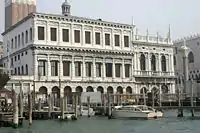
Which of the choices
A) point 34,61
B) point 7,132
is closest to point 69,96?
point 34,61

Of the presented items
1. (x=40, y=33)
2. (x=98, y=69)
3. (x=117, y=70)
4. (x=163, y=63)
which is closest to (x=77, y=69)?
(x=98, y=69)

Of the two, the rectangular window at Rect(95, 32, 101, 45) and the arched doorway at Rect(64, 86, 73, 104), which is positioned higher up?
the rectangular window at Rect(95, 32, 101, 45)

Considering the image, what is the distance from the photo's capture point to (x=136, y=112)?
3534 cm

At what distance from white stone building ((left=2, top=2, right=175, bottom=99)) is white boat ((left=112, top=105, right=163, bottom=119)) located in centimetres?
1067

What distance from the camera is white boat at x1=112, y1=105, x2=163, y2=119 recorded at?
3478 centimetres

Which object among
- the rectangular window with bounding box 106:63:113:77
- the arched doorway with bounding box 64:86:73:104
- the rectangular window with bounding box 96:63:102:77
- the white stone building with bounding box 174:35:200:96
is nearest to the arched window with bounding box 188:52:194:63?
the white stone building with bounding box 174:35:200:96

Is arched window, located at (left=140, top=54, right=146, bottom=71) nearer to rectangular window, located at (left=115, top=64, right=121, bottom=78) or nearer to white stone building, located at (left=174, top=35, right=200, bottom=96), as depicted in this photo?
rectangular window, located at (left=115, top=64, right=121, bottom=78)

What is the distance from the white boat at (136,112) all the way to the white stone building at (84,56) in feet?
35.0

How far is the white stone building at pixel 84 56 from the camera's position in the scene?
46406 mm

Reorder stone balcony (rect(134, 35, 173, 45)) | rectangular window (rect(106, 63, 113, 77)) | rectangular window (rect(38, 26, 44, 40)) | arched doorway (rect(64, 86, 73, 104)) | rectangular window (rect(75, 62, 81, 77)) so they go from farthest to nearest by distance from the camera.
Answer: stone balcony (rect(134, 35, 173, 45)) < rectangular window (rect(106, 63, 113, 77)) < rectangular window (rect(75, 62, 81, 77)) < arched doorway (rect(64, 86, 73, 104)) < rectangular window (rect(38, 26, 44, 40))

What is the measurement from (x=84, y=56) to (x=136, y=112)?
1584 cm

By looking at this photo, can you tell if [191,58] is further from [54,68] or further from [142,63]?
[54,68]

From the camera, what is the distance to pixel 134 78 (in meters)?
53.2

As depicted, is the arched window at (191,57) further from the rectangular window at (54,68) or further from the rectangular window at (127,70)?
the rectangular window at (54,68)
